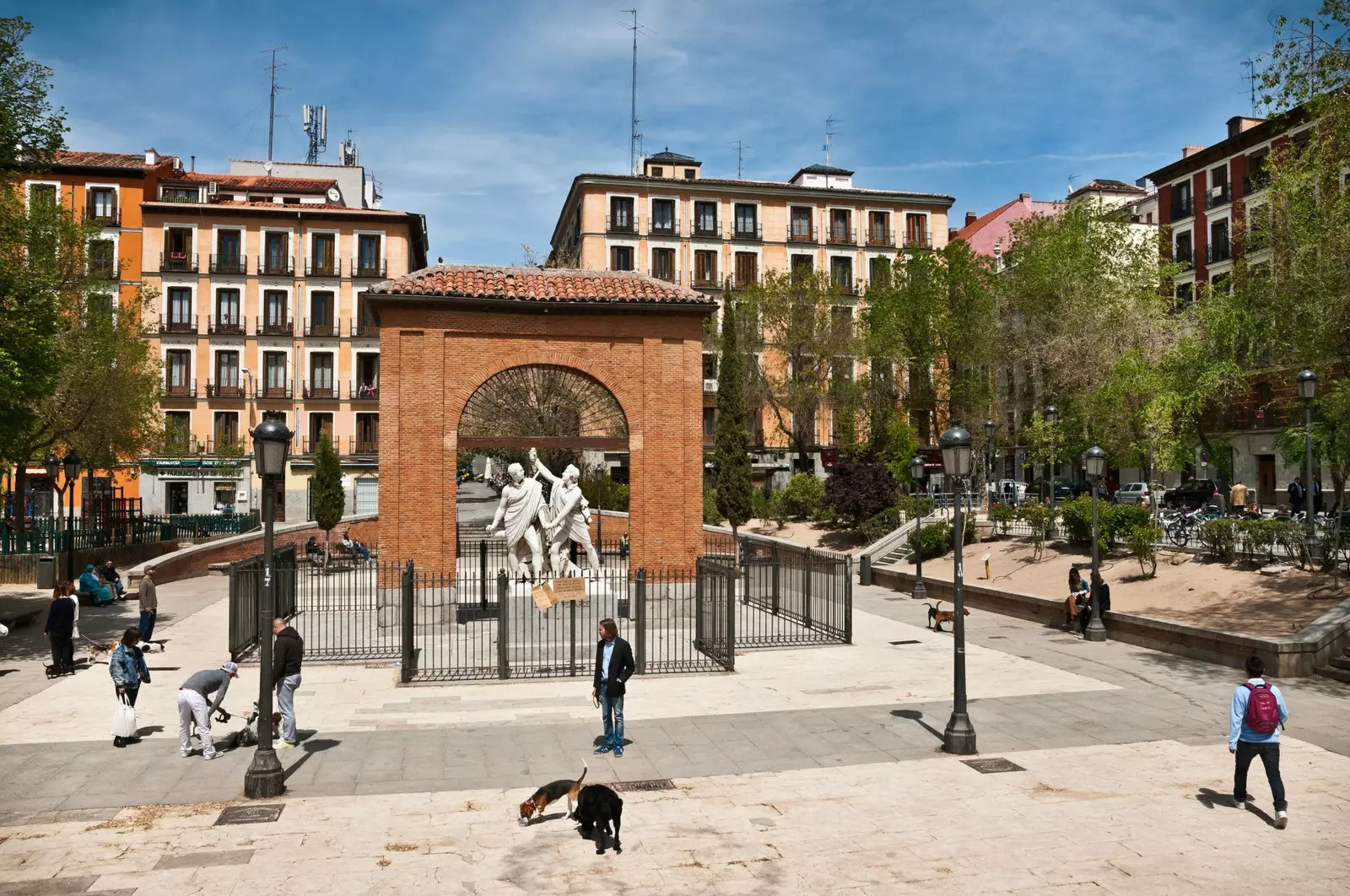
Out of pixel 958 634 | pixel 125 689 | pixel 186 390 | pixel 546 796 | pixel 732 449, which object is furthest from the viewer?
pixel 186 390

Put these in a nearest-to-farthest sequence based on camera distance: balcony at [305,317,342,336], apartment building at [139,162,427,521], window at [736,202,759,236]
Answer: apartment building at [139,162,427,521], balcony at [305,317,342,336], window at [736,202,759,236]

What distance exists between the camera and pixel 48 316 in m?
18.2

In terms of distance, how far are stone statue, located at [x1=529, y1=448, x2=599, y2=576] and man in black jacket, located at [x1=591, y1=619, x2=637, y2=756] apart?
26.8 feet

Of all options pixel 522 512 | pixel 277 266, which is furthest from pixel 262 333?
pixel 522 512

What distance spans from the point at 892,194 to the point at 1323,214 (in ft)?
118

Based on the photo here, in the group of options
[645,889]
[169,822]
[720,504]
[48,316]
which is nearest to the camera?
[645,889]

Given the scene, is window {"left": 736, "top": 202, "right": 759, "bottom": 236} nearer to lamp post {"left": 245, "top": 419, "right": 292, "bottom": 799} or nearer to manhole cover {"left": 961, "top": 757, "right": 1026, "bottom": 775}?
lamp post {"left": 245, "top": 419, "right": 292, "bottom": 799}

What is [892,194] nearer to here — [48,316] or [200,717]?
[48,316]

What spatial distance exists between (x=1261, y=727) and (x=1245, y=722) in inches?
5.3

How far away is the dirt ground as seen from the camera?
16.7 metres

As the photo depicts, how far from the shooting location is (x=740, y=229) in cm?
5509

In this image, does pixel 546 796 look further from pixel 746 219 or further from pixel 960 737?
pixel 746 219

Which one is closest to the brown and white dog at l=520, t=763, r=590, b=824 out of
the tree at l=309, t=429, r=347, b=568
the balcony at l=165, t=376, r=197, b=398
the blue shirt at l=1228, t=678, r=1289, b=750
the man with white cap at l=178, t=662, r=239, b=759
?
the man with white cap at l=178, t=662, r=239, b=759

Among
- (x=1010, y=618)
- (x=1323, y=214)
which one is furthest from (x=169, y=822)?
(x=1323, y=214)
